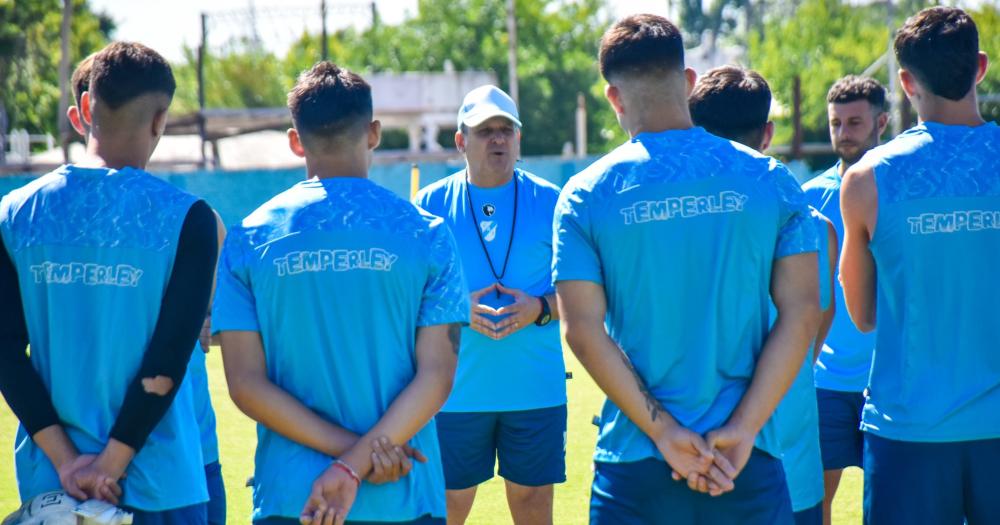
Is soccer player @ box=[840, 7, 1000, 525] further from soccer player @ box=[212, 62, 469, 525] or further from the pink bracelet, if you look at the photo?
the pink bracelet

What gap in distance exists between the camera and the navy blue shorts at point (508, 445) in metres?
5.75

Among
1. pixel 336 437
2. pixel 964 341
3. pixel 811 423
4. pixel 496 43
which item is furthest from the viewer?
pixel 496 43

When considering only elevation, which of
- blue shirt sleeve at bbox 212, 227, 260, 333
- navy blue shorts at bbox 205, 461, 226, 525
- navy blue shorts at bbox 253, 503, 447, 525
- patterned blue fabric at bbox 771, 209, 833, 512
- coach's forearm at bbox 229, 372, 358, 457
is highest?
blue shirt sleeve at bbox 212, 227, 260, 333

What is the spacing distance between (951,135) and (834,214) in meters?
2.03

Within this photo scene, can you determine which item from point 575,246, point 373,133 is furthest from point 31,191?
point 575,246

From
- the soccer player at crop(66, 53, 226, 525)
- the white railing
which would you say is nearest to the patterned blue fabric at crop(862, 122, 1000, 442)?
the soccer player at crop(66, 53, 226, 525)

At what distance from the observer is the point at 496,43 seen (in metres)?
49.8

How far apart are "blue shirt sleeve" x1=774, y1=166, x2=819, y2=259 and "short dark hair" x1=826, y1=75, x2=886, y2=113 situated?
2.94 meters

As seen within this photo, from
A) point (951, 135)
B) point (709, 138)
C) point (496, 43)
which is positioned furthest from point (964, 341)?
point (496, 43)

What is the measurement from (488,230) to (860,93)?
2.10m

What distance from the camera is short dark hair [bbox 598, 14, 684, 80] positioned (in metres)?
3.39

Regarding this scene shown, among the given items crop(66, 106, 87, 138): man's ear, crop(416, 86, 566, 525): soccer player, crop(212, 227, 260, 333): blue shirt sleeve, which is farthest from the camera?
crop(416, 86, 566, 525): soccer player

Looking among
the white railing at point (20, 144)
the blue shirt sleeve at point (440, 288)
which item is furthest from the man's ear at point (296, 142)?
the white railing at point (20, 144)

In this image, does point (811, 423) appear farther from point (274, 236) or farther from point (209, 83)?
point (209, 83)
